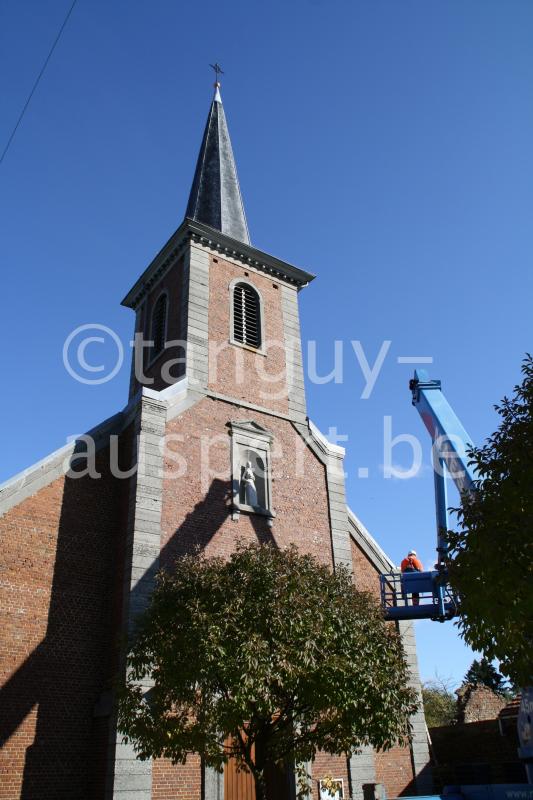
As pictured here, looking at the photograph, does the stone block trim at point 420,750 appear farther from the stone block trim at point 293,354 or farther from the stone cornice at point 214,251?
the stone cornice at point 214,251

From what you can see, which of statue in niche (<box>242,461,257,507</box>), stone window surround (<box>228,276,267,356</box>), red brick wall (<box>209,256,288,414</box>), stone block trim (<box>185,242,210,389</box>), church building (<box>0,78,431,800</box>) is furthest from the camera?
stone window surround (<box>228,276,267,356</box>)

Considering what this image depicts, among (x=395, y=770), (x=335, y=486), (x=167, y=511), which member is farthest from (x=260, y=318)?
(x=395, y=770)

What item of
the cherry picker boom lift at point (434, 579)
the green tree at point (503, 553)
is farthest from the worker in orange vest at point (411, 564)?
the green tree at point (503, 553)

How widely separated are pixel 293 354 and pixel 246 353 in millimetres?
1957

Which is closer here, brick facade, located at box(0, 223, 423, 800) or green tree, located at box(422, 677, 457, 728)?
brick facade, located at box(0, 223, 423, 800)

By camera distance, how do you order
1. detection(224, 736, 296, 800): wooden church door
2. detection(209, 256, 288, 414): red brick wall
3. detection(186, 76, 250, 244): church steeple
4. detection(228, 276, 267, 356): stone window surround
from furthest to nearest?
detection(186, 76, 250, 244): church steeple < detection(228, 276, 267, 356): stone window surround < detection(209, 256, 288, 414): red brick wall < detection(224, 736, 296, 800): wooden church door

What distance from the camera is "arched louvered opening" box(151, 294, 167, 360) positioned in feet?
68.1

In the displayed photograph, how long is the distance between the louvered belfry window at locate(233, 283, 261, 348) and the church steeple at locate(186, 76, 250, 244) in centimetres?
221

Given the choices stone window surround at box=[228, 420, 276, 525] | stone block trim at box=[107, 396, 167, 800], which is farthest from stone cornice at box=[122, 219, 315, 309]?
stone block trim at box=[107, 396, 167, 800]

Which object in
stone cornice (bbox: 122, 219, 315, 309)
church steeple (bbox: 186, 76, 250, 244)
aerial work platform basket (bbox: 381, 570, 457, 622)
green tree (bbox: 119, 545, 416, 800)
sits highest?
church steeple (bbox: 186, 76, 250, 244)

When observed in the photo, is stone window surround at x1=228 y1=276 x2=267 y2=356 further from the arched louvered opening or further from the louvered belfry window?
the arched louvered opening

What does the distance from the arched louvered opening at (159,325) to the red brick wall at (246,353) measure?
78.4 inches

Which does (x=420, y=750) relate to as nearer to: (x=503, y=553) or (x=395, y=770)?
(x=395, y=770)

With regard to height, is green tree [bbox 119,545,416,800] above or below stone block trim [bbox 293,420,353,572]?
below
